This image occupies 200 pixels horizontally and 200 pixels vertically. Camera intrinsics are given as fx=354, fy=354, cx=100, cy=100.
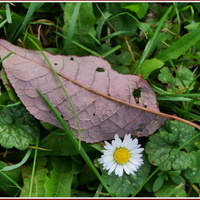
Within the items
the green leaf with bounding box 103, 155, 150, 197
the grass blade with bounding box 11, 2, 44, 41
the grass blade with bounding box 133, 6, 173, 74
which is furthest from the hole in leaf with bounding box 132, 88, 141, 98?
the grass blade with bounding box 11, 2, 44, 41

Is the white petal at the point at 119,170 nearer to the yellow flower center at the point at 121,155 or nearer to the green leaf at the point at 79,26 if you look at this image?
the yellow flower center at the point at 121,155

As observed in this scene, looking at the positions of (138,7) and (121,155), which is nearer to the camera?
(121,155)

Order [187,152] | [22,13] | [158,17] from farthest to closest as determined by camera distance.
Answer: [158,17] < [22,13] < [187,152]

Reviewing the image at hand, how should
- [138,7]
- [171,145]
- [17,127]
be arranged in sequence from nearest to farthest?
[17,127] → [171,145] → [138,7]

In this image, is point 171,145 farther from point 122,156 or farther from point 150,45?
point 150,45

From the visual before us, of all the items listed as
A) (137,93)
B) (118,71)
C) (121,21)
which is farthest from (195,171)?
(121,21)

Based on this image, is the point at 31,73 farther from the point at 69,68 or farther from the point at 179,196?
the point at 179,196

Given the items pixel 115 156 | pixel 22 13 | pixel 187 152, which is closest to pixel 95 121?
pixel 115 156

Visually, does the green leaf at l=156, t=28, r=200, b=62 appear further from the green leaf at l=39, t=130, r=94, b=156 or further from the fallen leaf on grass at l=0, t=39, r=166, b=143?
the green leaf at l=39, t=130, r=94, b=156
